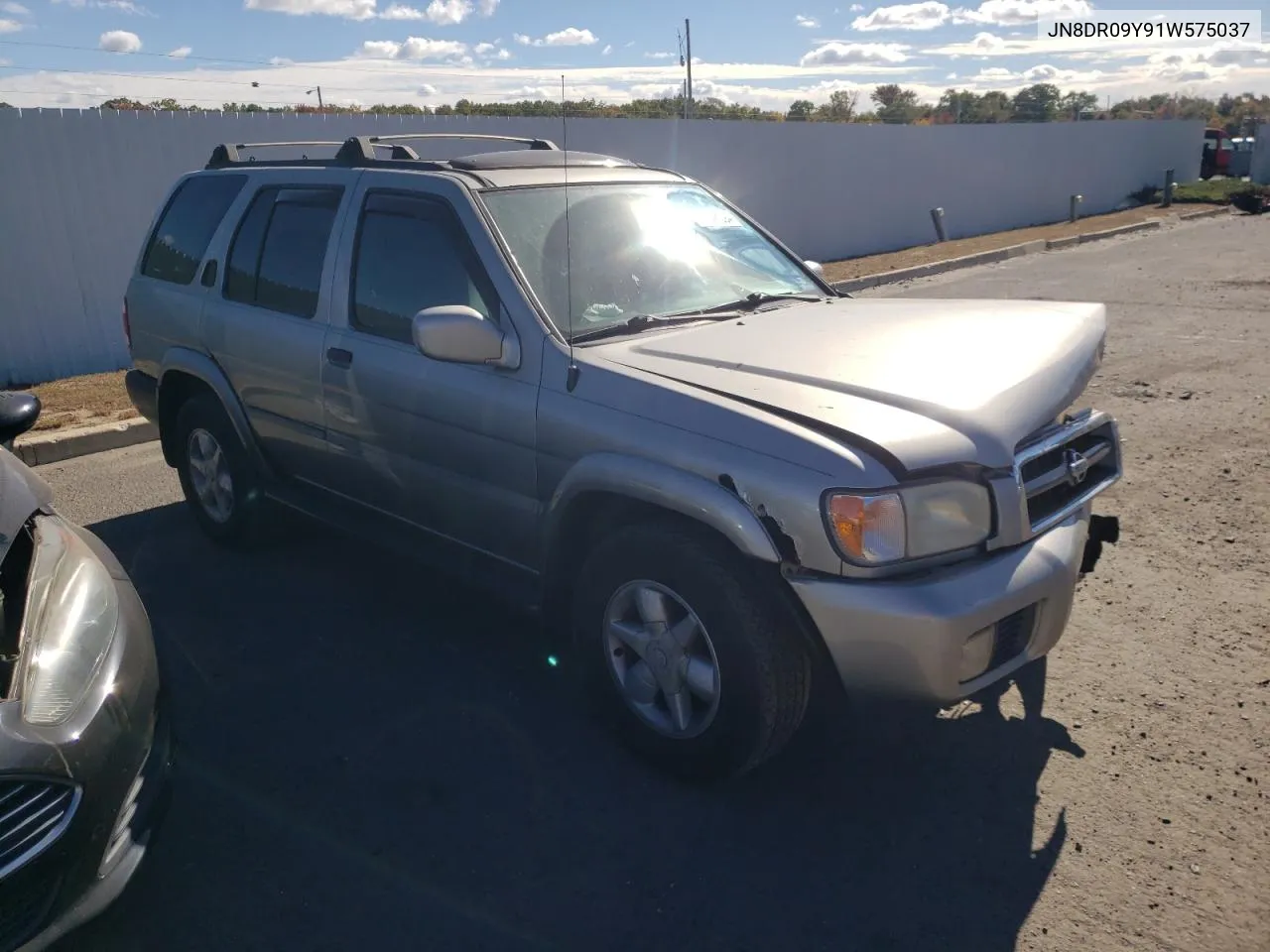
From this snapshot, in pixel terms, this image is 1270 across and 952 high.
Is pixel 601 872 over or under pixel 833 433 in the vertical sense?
under

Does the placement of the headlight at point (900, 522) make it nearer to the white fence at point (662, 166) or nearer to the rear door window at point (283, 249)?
the rear door window at point (283, 249)

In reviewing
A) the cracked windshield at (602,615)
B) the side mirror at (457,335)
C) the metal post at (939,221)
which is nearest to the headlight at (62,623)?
the cracked windshield at (602,615)

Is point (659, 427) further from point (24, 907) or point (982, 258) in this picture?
point (982, 258)

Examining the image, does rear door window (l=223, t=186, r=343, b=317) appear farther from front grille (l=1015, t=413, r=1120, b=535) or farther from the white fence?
the white fence

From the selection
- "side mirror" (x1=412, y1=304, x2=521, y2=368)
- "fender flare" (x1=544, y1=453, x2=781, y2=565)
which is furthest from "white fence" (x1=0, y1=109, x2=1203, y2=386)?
"fender flare" (x1=544, y1=453, x2=781, y2=565)

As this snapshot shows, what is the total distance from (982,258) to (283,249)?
1442cm

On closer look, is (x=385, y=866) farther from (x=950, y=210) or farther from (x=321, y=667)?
(x=950, y=210)

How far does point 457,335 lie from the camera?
136 inches

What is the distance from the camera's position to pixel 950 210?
21.2 meters

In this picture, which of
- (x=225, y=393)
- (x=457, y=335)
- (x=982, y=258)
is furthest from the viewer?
(x=982, y=258)

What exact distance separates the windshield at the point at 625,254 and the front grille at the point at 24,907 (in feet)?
7.19

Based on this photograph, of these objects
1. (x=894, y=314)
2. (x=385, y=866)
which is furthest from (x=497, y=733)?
(x=894, y=314)

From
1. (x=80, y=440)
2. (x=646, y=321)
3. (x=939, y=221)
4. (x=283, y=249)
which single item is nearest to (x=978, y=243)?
(x=939, y=221)

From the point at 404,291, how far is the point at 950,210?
62.9 feet
